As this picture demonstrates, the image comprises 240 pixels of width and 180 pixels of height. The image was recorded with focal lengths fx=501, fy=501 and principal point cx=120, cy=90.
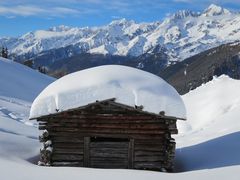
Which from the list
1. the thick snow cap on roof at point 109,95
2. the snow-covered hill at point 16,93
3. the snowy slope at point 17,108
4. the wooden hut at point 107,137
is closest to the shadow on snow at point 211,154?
the wooden hut at point 107,137

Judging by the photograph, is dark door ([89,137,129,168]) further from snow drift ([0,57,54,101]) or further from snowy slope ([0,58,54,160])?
snow drift ([0,57,54,101])

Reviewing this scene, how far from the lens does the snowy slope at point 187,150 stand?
57.1 ft

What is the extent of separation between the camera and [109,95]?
752 inches

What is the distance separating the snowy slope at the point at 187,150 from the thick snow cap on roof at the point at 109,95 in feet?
7.77

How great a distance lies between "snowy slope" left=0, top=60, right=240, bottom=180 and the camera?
17.4 m

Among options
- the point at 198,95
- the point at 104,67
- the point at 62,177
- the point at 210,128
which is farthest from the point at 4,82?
the point at 62,177

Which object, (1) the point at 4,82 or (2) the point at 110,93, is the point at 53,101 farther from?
(1) the point at 4,82

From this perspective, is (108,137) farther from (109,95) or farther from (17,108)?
(17,108)

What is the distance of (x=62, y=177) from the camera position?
1680 cm

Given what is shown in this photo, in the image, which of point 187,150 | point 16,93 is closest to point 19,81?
point 16,93

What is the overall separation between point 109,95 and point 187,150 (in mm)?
6683

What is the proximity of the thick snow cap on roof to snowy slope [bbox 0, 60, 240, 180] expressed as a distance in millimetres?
2368

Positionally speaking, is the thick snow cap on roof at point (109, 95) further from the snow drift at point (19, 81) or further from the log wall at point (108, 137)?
the snow drift at point (19, 81)

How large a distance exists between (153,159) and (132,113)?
81.1 inches
